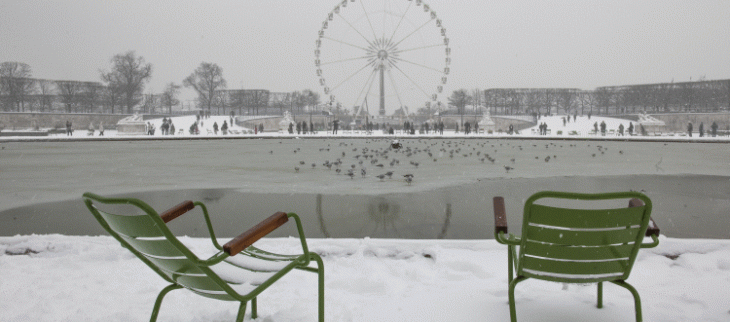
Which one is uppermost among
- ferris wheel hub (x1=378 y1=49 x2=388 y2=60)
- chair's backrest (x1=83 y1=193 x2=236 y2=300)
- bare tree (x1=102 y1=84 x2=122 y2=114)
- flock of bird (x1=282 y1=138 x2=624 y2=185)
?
ferris wheel hub (x1=378 y1=49 x2=388 y2=60)

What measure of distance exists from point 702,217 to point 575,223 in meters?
4.86

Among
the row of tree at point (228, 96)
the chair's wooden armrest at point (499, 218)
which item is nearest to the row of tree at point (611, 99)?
the row of tree at point (228, 96)

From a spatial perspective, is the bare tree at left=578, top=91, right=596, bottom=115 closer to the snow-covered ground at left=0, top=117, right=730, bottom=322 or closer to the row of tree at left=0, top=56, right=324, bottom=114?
the row of tree at left=0, top=56, right=324, bottom=114

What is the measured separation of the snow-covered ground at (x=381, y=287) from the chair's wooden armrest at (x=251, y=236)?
776 millimetres

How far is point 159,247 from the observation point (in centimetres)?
Answer: 209

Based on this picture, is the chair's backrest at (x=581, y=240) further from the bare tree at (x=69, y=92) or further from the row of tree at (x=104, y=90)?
the bare tree at (x=69, y=92)

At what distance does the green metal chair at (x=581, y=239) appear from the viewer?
2.08 meters

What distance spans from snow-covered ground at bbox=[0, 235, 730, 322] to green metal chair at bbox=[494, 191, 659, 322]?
1.70 feet

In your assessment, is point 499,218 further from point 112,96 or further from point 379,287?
point 112,96

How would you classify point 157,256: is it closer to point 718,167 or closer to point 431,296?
point 431,296

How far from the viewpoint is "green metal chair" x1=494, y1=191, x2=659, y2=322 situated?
2.08 metres

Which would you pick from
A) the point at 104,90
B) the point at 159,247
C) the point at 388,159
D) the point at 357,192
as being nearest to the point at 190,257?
the point at 159,247

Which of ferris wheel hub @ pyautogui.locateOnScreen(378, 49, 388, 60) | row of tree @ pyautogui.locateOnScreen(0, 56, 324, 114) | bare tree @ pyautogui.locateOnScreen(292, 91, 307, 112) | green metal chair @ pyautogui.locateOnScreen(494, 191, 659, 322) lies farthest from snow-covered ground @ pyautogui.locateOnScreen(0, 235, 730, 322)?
bare tree @ pyautogui.locateOnScreen(292, 91, 307, 112)

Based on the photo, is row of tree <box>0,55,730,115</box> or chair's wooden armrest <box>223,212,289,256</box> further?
row of tree <box>0,55,730,115</box>
